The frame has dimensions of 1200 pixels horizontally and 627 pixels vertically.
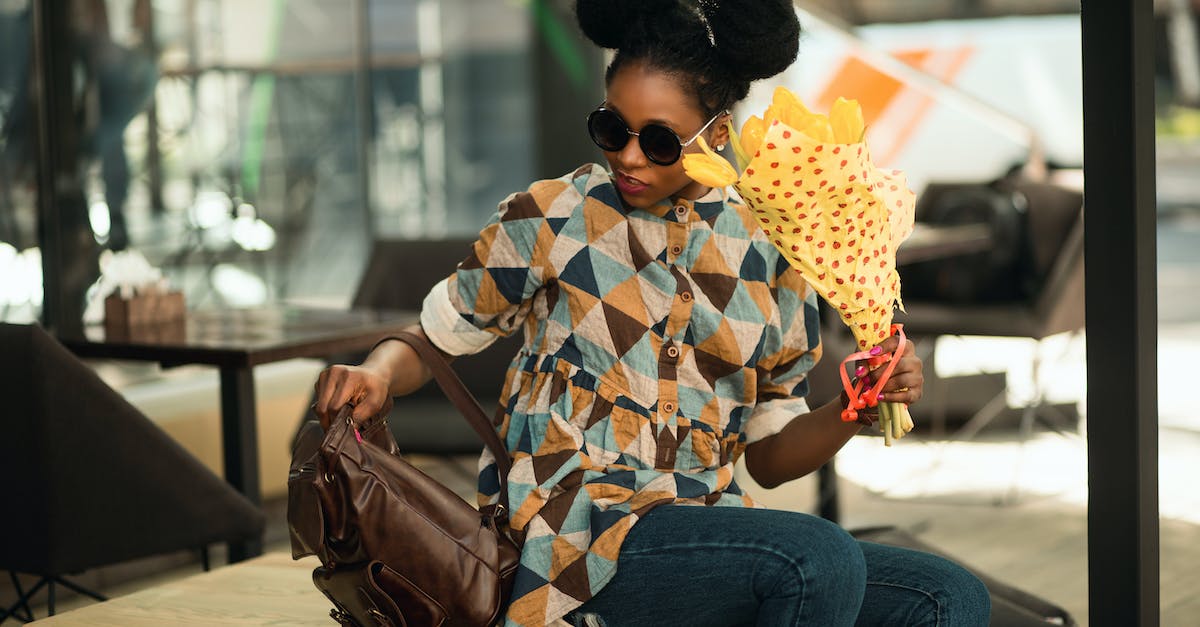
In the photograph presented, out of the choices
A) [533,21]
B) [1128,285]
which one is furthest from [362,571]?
[533,21]

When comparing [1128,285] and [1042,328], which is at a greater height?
[1128,285]

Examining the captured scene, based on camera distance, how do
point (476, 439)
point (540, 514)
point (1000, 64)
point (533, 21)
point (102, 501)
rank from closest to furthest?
point (540, 514) → point (102, 501) → point (476, 439) → point (533, 21) → point (1000, 64)

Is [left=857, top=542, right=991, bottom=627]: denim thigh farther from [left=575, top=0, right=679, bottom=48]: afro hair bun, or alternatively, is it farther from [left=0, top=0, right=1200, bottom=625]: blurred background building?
[left=0, top=0, right=1200, bottom=625]: blurred background building

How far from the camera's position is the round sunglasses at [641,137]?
1.75 m

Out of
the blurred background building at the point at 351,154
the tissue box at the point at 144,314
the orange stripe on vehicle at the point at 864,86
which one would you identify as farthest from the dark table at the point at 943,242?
the orange stripe on vehicle at the point at 864,86

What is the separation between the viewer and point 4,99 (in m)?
4.22

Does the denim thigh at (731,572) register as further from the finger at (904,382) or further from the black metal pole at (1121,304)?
the black metal pole at (1121,304)

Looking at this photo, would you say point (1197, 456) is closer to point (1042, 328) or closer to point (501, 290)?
point (1042, 328)

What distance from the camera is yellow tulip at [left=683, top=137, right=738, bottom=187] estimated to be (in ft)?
5.08

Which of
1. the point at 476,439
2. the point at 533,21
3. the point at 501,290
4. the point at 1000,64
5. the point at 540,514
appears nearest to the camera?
the point at 540,514

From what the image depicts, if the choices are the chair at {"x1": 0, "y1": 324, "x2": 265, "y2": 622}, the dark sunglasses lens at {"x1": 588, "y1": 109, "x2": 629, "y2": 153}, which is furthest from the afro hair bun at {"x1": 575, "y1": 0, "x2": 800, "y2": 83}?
the chair at {"x1": 0, "y1": 324, "x2": 265, "y2": 622}

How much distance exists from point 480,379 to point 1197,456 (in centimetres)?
274

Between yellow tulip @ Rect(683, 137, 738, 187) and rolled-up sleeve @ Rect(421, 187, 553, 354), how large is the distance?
37cm

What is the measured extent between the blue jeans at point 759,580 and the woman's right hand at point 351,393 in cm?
36
